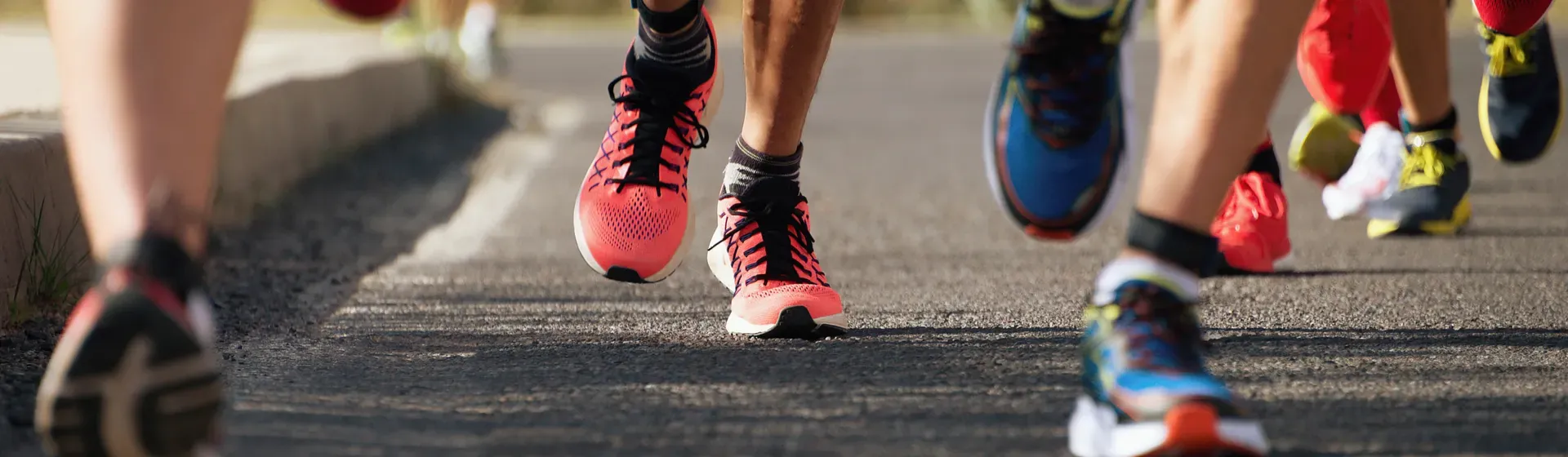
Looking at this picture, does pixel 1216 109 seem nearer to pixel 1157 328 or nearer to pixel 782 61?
pixel 1157 328

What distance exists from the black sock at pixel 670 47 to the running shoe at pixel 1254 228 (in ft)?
3.91

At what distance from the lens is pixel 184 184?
1.66 m

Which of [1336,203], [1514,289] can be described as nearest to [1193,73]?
[1514,289]

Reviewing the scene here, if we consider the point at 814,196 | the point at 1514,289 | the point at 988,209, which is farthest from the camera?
the point at 814,196

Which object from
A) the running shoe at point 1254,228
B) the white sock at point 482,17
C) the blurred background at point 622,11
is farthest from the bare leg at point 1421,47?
the blurred background at point 622,11

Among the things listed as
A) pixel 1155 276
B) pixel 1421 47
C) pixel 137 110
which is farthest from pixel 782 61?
pixel 1421 47

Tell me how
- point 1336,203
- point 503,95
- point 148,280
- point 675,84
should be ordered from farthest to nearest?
point 503,95 → point 1336,203 → point 675,84 → point 148,280

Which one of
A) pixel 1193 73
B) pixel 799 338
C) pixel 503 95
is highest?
pixel 503 95

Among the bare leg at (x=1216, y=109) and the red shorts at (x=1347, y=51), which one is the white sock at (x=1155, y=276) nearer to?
the bare leg at (x=1216, y=109)

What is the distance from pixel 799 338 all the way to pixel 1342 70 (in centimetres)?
166

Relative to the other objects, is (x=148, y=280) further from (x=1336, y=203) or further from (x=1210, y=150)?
(x=1336, y=203)

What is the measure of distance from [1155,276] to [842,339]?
0.87 m

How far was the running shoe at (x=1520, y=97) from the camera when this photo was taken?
3.88 meters

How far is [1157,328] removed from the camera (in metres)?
1.86
